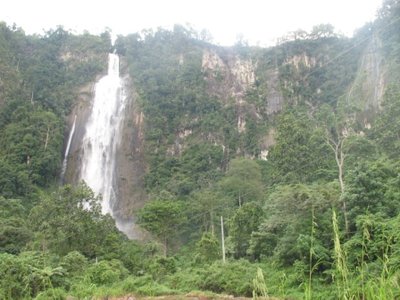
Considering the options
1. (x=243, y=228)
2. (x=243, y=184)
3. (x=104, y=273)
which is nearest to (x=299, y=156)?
(x=243, y=184)

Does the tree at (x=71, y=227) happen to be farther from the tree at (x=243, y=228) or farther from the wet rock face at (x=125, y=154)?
the wet rock face at (x=125, y=154)

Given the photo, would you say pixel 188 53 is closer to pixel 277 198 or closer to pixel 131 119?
pixel 131 119

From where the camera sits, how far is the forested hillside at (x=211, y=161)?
14680 mm

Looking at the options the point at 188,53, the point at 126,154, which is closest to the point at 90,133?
the point at 126,154

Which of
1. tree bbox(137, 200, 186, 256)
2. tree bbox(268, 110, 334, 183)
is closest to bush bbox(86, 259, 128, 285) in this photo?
tree bbox(137, 200, 186, 256)

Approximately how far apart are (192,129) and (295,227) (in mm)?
29623

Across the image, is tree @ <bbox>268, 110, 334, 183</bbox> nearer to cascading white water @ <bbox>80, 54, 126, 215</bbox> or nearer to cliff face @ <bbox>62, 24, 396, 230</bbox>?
cliff face @ <bbox>62, 24, 396, 230</bbox>

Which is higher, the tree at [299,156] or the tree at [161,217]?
the tree at [299,156]

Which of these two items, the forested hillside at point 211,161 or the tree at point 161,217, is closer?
the forested hillside at point 211,161

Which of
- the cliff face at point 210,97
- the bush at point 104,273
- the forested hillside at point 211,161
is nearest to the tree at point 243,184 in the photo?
the forested hillside at point 211,161

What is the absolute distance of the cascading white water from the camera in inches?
1517

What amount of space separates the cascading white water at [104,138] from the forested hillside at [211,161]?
1464 mm

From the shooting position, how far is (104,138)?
4200 centimetres

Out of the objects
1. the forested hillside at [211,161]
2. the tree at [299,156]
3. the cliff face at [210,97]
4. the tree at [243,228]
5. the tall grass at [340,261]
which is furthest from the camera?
the cliff face at [210,97]
